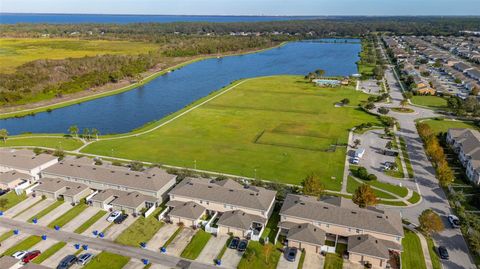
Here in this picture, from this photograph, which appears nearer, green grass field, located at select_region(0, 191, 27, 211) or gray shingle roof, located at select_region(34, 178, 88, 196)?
green grass field, located at select_region(0, 191, 27, 211)

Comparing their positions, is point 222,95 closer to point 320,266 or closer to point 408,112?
point 408,112

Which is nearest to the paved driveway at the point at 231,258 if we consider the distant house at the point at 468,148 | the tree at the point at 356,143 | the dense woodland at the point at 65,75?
the tree at the point at 356,143

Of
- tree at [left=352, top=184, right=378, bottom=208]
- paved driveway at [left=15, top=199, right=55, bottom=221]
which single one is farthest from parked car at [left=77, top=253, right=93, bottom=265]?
tree at [left=352, top=184, right=378, bottom=208]

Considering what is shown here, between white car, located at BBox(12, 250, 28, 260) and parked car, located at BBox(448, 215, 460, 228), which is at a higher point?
Result: parked car, located at BBox(448, 215, 460, 228)

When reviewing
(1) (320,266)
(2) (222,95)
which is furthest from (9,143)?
(1) (320,266)

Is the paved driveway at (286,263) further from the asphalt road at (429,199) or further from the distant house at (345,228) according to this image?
the asphalt road at (429,199)

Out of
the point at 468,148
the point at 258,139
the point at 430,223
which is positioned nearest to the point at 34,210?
the point at 258,139

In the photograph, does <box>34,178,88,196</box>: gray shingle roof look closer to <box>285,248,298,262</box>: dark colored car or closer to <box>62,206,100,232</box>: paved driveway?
<box>62,206,100,232</box>: paved driveway

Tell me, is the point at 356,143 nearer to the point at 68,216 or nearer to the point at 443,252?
the point at 443,252
